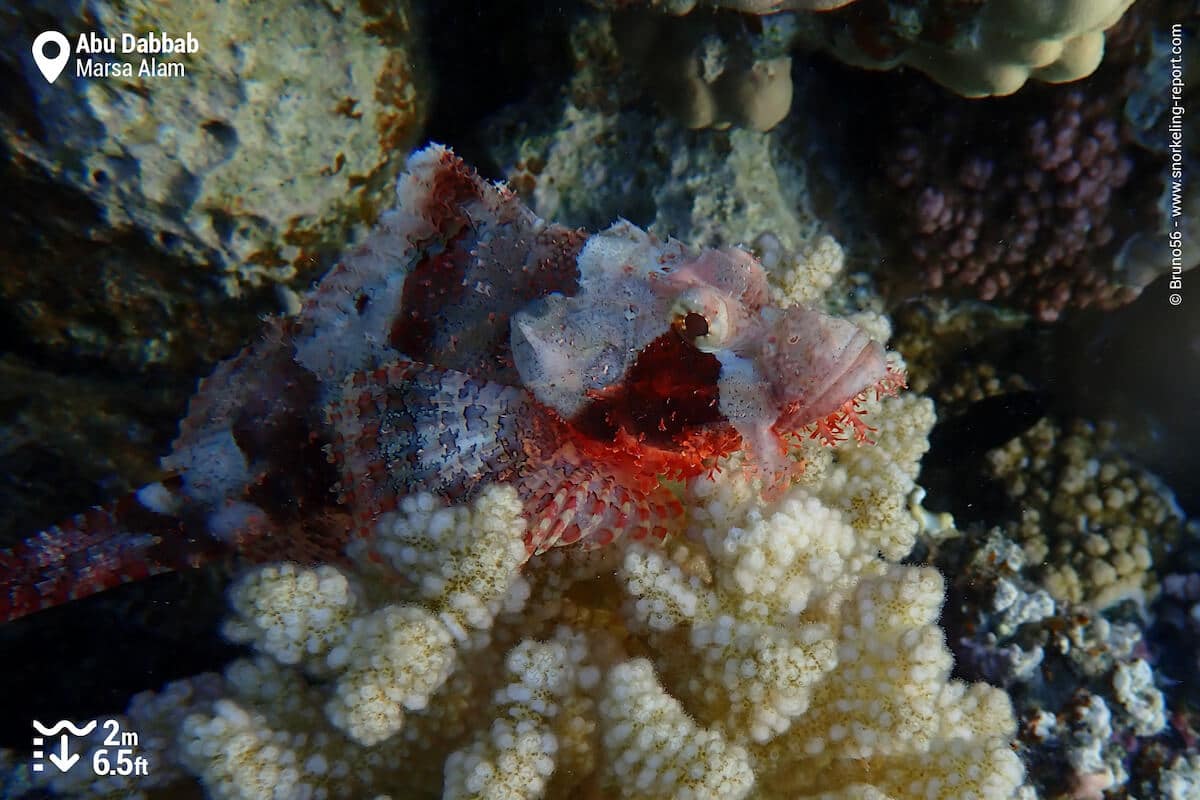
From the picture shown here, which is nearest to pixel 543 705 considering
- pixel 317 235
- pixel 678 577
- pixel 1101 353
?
pixel 678 577

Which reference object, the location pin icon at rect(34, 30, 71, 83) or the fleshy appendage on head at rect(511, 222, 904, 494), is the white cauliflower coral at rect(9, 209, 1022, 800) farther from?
the location pin icon at rect(34, 30, 71, 83)

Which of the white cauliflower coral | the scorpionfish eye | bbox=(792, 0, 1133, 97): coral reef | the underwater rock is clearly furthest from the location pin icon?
bbox=(792, 0, 1133, 97): coral reef

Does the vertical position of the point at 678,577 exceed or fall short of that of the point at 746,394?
it falls short

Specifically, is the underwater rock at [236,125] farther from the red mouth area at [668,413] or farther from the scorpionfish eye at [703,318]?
the scorpionfish eye at [703,318]

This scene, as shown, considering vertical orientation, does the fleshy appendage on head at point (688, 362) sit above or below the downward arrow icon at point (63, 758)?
above

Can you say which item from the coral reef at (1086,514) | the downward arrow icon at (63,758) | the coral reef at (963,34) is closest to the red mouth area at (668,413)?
the coral reef at (963,34)

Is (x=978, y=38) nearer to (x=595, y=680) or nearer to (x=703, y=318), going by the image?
(x=703, y=318)

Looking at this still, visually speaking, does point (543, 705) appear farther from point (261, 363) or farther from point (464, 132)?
point (464, 132)
